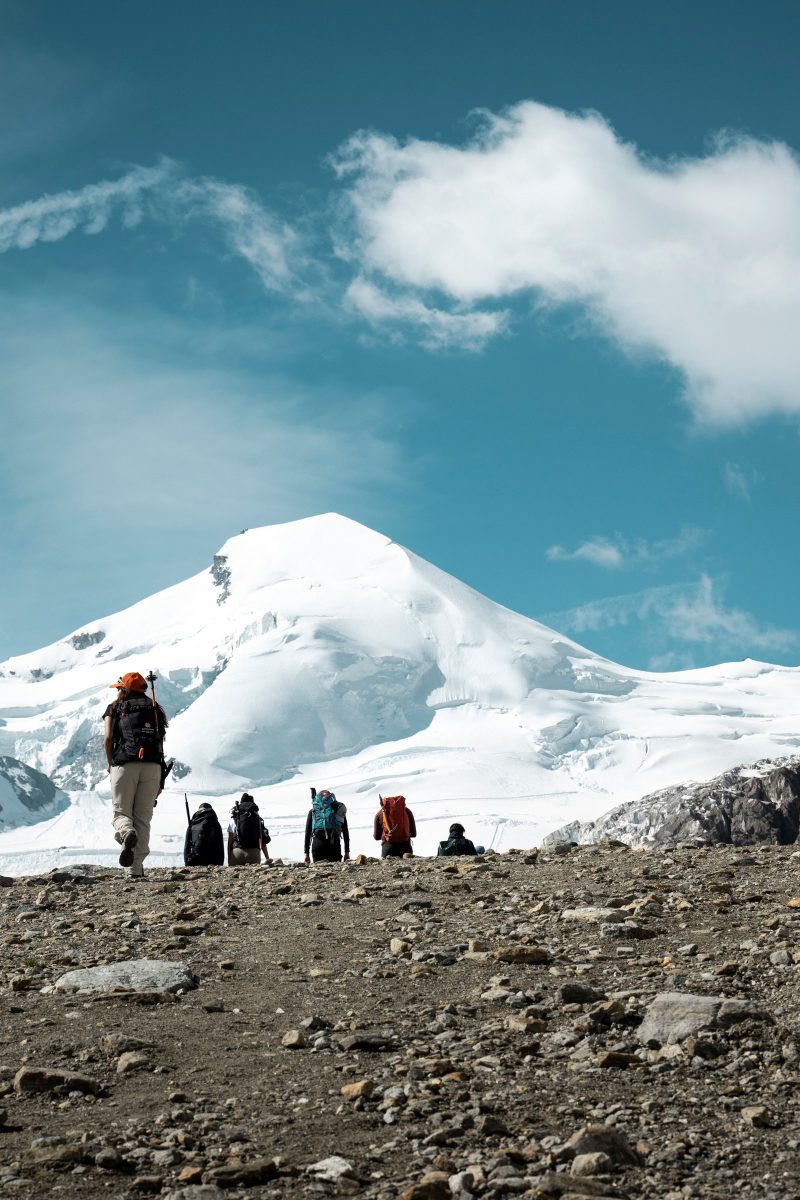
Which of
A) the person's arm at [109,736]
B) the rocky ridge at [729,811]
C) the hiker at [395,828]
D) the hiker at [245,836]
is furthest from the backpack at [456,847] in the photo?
the rocky ridge at [729,811]

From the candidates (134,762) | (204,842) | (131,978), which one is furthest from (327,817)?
(131,978)

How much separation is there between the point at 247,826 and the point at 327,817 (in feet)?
4.56

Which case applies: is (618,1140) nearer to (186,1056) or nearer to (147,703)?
(186,1056)

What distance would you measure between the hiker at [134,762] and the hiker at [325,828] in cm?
521

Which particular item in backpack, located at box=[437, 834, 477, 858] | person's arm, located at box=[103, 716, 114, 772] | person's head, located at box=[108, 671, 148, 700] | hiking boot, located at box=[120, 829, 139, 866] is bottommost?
backpack, located at box=[437, 834, 477, 858]

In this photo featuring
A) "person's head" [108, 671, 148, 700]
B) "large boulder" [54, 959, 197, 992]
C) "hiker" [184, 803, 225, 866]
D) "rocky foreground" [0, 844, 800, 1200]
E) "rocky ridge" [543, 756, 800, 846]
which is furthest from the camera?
"rocky ridge" [543, 756, 800, 846]

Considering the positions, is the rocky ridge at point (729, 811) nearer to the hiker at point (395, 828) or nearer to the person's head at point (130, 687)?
the hiker at point (395, 828)

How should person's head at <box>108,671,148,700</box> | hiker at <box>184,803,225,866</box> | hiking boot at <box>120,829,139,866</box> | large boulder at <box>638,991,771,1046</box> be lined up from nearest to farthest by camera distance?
large boulder at <box>638,991,771,1046</box>
hiking boot at <box>120,829,139,866</box>
person's head at <box>108,671,148,700</box>
hiker at <box>184,803,225,866</box>

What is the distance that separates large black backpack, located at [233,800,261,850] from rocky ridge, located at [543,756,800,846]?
167 feet

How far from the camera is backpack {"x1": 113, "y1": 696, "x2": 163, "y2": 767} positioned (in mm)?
14227

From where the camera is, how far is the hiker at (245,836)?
19953 mm

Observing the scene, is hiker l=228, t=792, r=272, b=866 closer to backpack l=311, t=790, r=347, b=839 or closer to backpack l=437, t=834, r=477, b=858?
backpack l=311, t=790, r=347, b=839

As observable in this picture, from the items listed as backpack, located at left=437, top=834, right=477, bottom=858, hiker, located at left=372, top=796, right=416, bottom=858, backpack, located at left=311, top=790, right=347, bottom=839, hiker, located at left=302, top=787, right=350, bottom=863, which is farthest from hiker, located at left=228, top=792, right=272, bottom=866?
backpack, located at left=437, top=834, right=477, bottom=858

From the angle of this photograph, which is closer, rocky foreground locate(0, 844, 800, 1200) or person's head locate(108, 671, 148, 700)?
rocky foreground locate(0, 844, 800, 1200)
